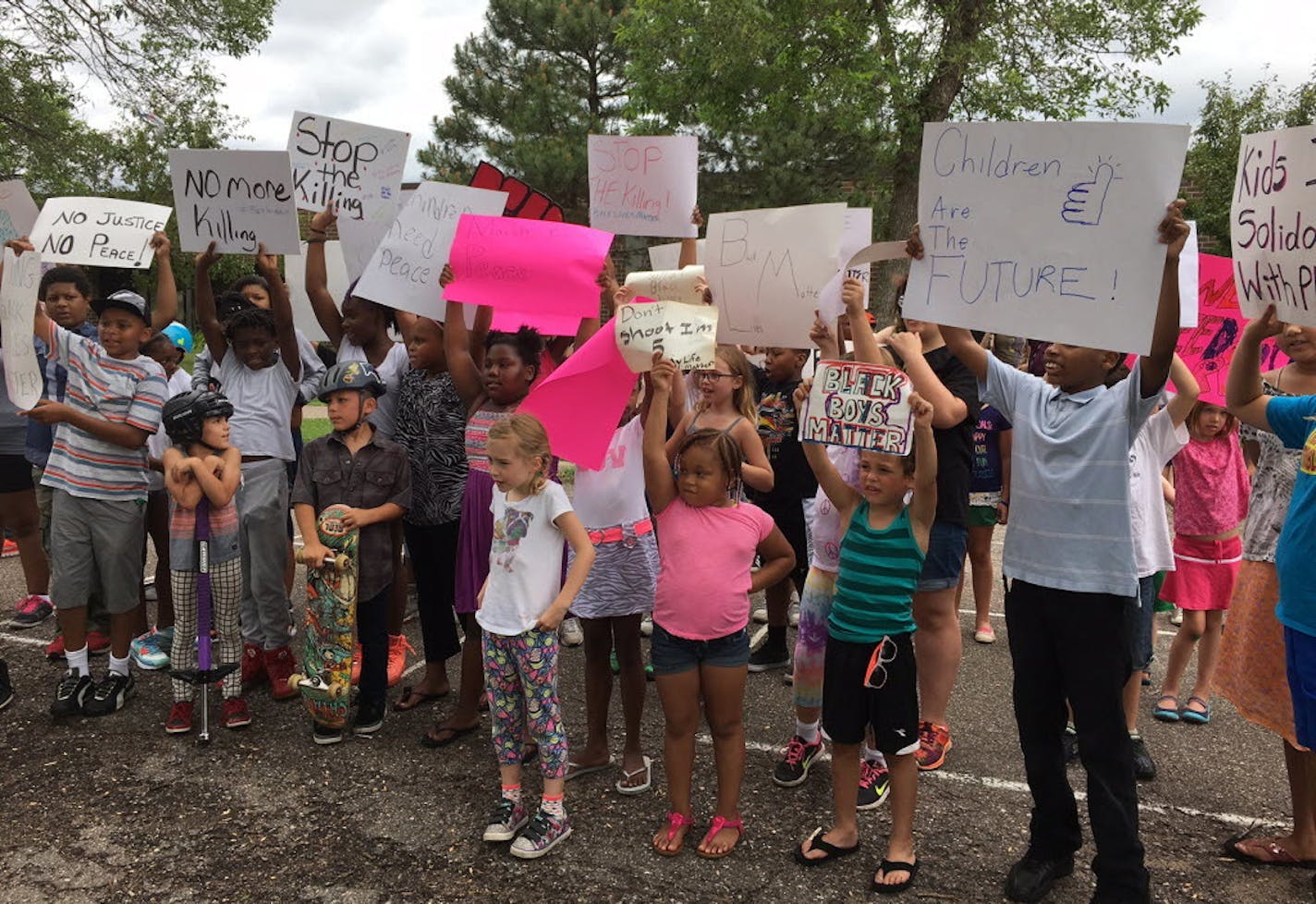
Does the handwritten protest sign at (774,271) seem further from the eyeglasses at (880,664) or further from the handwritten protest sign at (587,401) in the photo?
the eyeglasses at (880,664)

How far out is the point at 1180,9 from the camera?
1598 centimetres

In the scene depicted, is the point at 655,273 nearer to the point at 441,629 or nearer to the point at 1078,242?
the point at 1078,242

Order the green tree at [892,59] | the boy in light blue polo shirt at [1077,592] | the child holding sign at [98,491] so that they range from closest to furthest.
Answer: the boy in light blue polo shirt at [1077,592] < the child holding sign at [98,491] < the green tree at [892,59]

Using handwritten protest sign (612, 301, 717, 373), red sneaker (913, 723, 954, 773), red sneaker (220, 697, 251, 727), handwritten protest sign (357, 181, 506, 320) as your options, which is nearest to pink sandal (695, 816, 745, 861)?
red sneaker (913, 723, 954, 773)

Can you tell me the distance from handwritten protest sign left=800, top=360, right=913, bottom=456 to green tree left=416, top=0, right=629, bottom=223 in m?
19.8

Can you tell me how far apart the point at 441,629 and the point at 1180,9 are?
17596 mm

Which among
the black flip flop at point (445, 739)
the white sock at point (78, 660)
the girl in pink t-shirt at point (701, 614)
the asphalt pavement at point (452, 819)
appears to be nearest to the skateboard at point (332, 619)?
the asphalt pavement at point (452, 819)

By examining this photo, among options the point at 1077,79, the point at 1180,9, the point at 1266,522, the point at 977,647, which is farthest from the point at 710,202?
the point at 1266,522

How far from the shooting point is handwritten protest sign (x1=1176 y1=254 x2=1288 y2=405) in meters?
4.17

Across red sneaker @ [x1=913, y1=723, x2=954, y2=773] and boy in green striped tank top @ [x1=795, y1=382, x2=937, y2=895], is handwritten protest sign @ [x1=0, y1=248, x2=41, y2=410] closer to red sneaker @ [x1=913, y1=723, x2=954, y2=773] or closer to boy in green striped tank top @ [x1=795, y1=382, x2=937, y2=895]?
boy in green striped tank top @ [x1=795, y1=382, x2=937, y2=895]

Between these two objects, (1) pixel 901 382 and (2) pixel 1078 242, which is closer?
(2) pixel 1078 242

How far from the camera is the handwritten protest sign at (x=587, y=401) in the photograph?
3.52 metres

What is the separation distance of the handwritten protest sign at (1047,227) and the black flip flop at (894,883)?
1839mm

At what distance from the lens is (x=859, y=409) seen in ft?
10.6
